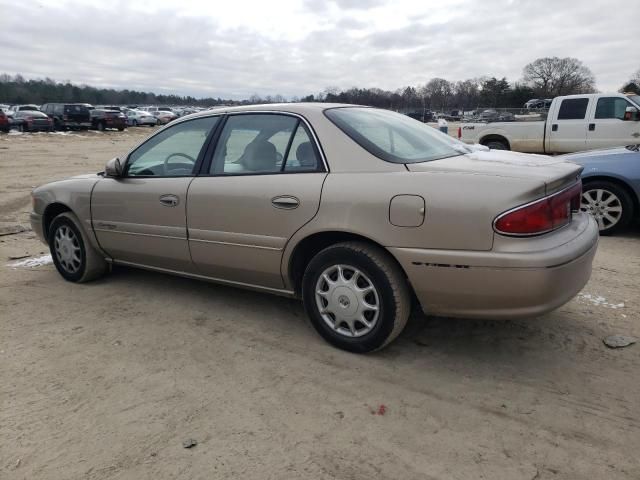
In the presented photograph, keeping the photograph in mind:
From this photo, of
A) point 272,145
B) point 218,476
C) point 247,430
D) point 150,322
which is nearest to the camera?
point 218,476

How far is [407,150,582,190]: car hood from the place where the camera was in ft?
9.49

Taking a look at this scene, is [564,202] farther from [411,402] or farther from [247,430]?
[247,430]

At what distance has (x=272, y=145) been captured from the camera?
3627 millimetres

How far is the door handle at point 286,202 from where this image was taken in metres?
3.33

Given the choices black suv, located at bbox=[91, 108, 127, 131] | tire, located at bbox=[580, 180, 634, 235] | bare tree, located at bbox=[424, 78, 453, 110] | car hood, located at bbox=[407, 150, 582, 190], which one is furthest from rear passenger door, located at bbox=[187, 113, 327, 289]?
bare tree, located at bbox=[424, 78, 453, 110]

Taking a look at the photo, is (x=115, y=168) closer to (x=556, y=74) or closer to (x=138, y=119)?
(x=138, y=119)

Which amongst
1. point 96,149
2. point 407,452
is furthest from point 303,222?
point 96,149

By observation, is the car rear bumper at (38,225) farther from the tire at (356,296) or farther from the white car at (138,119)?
the white car at (138,119)

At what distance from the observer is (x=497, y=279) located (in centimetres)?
274

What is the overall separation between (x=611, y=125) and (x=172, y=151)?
962 centimetres

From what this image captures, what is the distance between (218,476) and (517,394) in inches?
64.8

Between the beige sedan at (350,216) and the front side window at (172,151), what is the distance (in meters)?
0.01

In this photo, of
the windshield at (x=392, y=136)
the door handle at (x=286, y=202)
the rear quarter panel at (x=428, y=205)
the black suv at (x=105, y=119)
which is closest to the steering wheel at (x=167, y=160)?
the door handle at (x=286, y=202)

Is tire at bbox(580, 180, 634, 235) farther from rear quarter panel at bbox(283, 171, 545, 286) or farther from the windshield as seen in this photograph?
rear quarter panel at bbox(283, 171, 545, 286)
